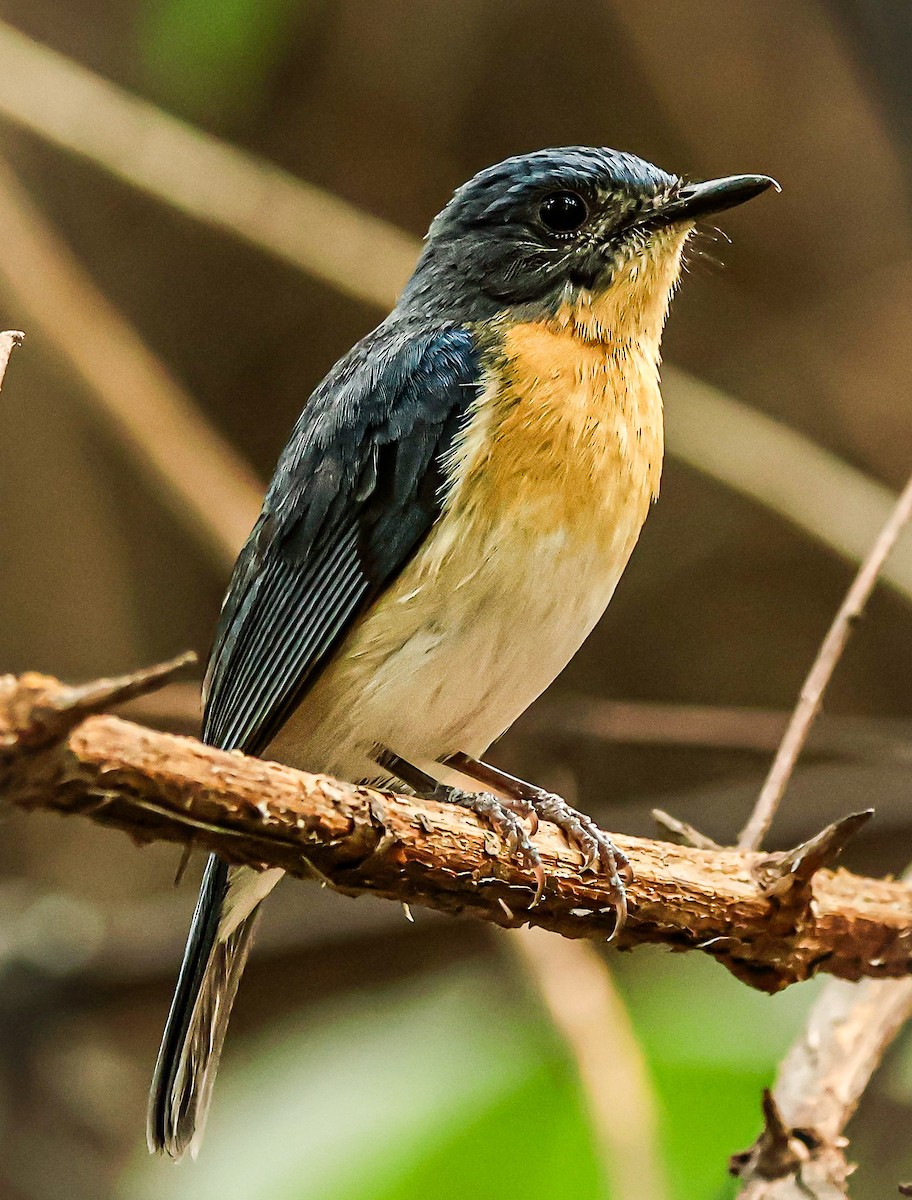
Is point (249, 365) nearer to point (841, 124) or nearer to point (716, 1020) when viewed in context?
point (841, 124)

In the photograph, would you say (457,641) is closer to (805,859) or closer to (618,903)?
(618,903)

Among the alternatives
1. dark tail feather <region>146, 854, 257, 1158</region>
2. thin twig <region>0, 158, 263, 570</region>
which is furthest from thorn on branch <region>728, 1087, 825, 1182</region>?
thin twig <region>0, 158, 263, 570</region>

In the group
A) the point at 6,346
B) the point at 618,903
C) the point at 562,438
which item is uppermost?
the point at 562,438

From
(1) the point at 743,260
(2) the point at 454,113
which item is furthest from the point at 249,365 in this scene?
(1) the point at 743,260

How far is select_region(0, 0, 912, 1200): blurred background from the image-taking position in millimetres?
4152

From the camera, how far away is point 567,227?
9.26ft

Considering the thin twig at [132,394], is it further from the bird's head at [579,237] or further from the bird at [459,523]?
the bird's head at [579,237]

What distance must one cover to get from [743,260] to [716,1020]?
Answer: 3155 mm

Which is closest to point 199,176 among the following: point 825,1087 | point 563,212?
point 563,212

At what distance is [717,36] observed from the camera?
16.7ft

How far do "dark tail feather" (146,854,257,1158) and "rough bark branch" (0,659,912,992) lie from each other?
692mm

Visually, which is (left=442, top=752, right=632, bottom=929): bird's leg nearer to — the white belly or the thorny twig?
the white belly

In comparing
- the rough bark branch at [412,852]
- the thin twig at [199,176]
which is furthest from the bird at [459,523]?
the thin twig at [199,176]

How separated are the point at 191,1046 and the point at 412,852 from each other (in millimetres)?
961
